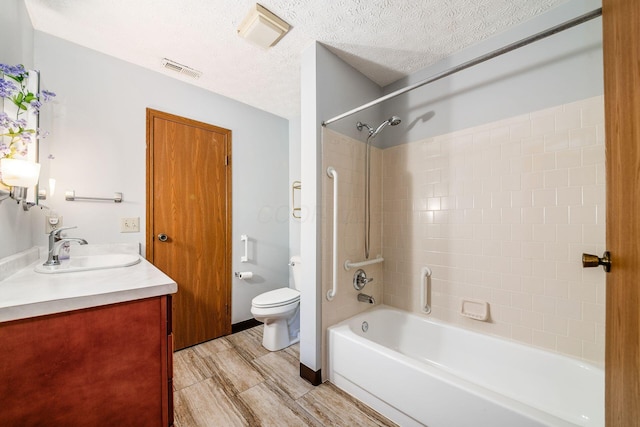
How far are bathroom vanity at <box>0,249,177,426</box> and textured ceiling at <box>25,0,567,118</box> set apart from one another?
153 cm

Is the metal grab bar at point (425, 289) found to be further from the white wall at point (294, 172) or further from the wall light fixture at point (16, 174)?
the wall light fixture at point (16, 174)

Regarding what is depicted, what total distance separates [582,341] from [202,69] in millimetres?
3121

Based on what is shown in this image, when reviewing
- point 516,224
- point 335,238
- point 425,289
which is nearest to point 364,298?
point 425,289

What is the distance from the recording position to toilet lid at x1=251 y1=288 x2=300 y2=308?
200 centimetres

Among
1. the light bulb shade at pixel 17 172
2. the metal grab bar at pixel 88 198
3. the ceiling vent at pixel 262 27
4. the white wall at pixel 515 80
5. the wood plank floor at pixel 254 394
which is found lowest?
the wood plank floor at pixel 254 394

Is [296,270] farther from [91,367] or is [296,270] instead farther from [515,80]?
[515,80]

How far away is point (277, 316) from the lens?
2012mm

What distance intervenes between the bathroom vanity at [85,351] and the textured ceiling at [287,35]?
5.03 feet

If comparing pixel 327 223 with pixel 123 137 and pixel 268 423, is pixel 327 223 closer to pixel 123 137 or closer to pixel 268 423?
pixel 268 423

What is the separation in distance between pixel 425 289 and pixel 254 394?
4.57ft

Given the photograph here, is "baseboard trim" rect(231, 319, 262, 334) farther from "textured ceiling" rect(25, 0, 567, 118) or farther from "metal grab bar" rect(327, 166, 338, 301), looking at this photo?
"textured ceiling" rect(25, 0, 567, 118)

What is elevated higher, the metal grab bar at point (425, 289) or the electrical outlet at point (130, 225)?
the electrical outlet at point (130, 225)

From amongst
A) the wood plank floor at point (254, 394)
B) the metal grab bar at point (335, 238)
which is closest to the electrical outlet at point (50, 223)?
the wood plank floor at point (254, 394)

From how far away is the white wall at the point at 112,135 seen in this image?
1.61 metres
